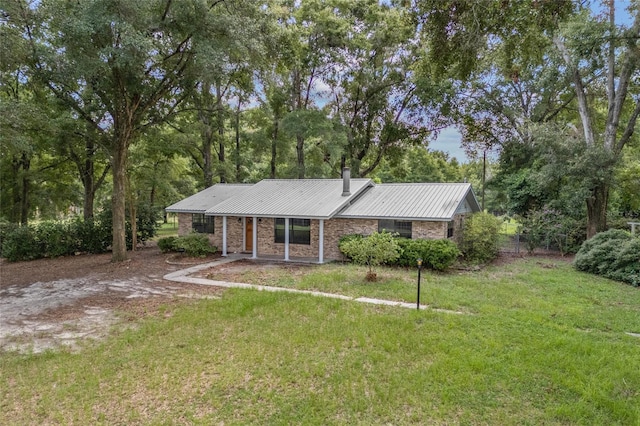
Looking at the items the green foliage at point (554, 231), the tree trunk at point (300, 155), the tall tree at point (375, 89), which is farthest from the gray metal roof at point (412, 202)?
the tall tree at point (375, 89)

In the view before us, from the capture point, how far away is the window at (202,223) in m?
17.9

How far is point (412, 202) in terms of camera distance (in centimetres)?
1536

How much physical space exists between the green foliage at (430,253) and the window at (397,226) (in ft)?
2.88

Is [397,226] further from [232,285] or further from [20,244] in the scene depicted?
[20,244]

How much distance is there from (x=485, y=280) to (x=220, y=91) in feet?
61.9

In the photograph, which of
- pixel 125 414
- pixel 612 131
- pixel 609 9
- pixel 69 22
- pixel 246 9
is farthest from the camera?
pixel 612 131

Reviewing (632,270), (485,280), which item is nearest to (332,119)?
(485,280)

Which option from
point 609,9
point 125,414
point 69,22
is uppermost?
point 609,9

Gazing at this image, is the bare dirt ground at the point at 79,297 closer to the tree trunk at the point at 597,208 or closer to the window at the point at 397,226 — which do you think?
the window at the point at 397,226

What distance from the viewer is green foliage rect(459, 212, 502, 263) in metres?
14.8

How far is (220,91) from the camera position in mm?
23188

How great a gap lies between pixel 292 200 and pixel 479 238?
25.9ft

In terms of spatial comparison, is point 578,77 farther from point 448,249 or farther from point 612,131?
point 448,249

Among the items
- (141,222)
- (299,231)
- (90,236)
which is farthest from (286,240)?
(90,236)
